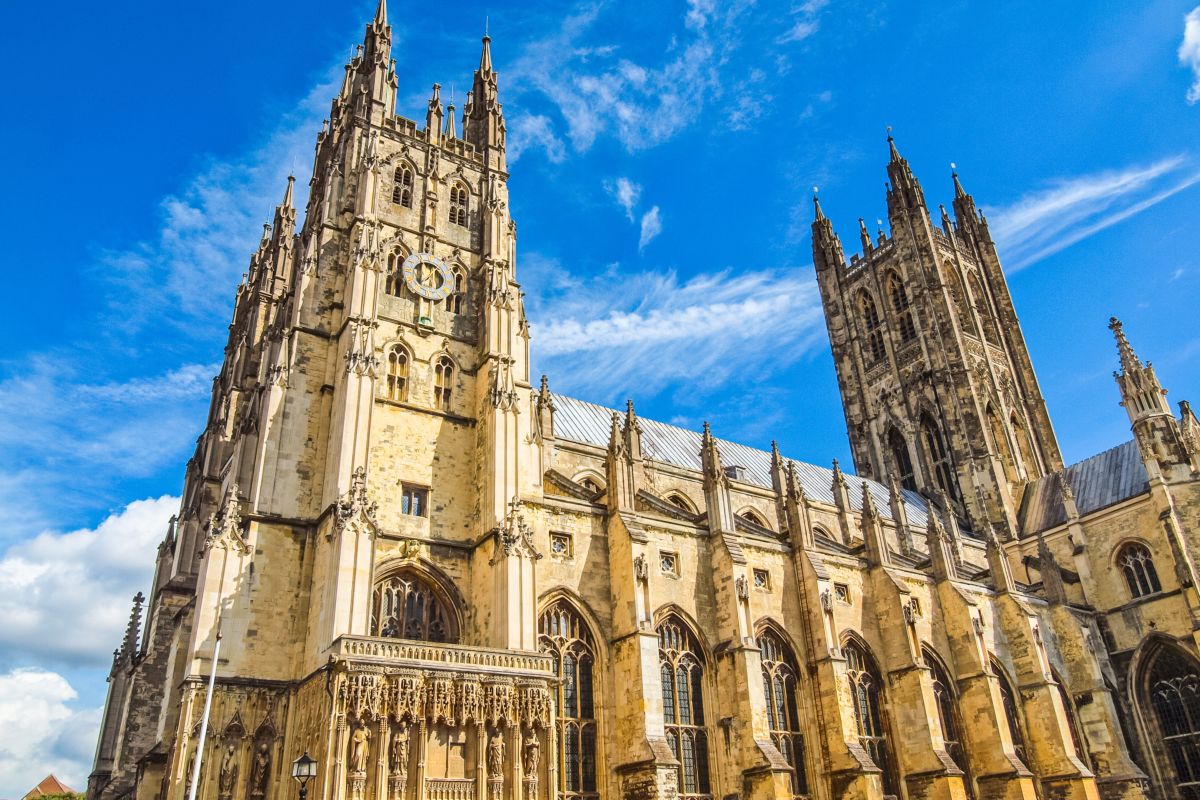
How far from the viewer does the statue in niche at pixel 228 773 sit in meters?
20.9

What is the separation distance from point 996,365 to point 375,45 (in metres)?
43.9

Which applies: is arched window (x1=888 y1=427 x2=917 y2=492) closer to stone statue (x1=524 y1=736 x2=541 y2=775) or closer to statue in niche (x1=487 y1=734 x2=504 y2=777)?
stone statue (x1=524 y1=736 x2=541 y2=775)

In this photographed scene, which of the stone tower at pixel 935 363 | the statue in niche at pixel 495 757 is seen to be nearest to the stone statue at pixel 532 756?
the statue in niche at pixel 495 757

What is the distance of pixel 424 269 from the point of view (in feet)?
101

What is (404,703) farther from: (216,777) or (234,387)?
(234,387)

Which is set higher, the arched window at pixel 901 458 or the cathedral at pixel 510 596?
the arched window at pixel 901 458

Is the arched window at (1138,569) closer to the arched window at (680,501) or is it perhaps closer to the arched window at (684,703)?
the arched window at (680,501)

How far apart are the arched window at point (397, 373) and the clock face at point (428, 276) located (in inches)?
99.5

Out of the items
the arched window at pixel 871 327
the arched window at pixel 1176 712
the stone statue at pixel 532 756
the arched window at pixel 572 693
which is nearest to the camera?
the stone statue at pixel 532 756

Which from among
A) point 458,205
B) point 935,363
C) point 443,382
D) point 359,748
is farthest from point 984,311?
point 359,748

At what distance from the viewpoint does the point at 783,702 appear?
29688 millimetres

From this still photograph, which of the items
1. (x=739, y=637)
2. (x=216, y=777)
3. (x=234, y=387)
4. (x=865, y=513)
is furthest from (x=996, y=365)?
(x=216, y=777)

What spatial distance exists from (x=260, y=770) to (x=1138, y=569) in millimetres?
40485

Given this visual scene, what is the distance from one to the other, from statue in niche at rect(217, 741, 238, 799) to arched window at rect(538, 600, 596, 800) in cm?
828
